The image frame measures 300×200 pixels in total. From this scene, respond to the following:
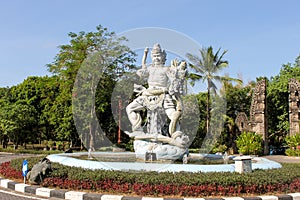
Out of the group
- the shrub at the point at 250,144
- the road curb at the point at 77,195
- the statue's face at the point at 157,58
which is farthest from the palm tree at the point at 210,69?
the road curb at the point at 77,195

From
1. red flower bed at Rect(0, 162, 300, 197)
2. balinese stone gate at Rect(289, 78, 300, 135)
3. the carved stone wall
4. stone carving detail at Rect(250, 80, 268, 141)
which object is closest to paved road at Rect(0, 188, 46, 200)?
red flower bed at Rect(0, 162, 300, 197)

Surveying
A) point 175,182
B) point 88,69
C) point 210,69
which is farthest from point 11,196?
point 210,69

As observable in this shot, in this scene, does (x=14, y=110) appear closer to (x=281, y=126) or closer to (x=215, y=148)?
(x=215, y=148)

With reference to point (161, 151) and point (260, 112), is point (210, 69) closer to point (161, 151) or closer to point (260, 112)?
point (260, 112)

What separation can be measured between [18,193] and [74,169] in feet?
5.19

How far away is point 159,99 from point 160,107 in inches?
13.0

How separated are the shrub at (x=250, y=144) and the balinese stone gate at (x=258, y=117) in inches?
105

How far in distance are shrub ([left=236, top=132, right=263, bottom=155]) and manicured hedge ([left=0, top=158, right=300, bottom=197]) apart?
64.8 feet

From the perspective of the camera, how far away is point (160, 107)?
13211 millimetres

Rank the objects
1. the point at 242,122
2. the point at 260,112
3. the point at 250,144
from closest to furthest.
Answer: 1. the point at 250,144
2. the point at 260,112
3. the point at 242,122

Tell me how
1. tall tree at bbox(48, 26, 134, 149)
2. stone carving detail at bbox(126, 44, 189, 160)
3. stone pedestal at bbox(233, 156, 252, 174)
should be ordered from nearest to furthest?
stone pedestal at bbox(233, 156, 252, 174) → stone carving detail at bbox(126, 44, 189, 160) → tall tree at bbox(48, 26, 134, 149)

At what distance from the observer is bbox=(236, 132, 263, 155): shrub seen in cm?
2822

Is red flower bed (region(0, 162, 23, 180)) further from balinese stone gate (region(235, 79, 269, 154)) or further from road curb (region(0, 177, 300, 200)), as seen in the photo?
balinese stone gate (region(235, 79, 269, 154))

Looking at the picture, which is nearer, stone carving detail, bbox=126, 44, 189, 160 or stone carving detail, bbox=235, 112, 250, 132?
stone carving detail, bbox=126, 44, 189, 160
